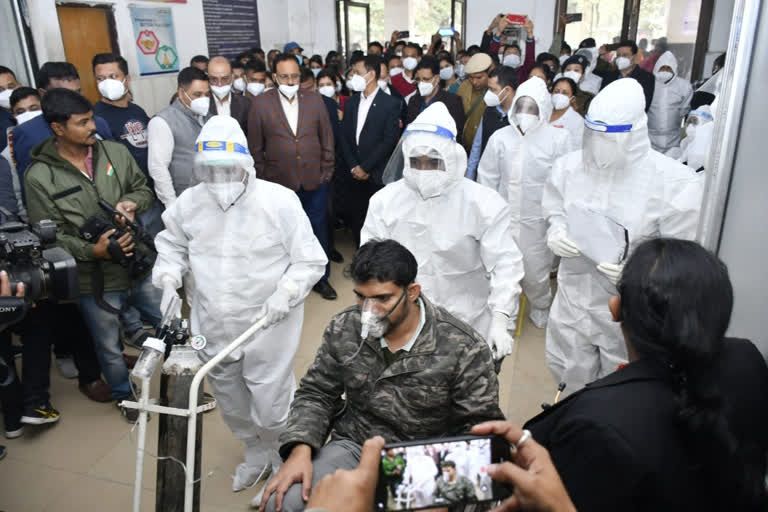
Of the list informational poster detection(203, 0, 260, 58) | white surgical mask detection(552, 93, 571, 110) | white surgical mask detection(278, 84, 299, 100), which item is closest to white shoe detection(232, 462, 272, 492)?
white surgical mask detection(278, 84, 299, 100)

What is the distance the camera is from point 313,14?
359 inches

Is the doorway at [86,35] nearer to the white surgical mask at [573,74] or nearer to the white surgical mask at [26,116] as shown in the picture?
the white surgical mask at [26,116]

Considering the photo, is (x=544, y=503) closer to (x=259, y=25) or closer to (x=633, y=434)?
(x=633, y=434)

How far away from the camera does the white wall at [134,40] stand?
Answer: 15.6 feet

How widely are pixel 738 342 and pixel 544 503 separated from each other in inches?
24.1

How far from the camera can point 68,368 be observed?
329 centimetres

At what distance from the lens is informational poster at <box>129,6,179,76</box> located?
5.80 metres

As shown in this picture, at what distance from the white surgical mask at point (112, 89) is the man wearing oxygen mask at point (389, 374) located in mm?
2704

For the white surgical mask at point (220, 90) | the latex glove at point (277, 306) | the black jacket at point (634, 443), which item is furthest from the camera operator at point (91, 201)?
the black jacket at point (634, 443)

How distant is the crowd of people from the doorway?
161cm

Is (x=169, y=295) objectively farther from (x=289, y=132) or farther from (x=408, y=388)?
(x=289, y=132)

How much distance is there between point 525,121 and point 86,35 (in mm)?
4367

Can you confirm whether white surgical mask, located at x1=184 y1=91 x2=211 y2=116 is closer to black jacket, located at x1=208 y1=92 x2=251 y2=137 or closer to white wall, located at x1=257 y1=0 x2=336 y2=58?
black jacket, located at x1=208 y1=92 x2=251 y2=137

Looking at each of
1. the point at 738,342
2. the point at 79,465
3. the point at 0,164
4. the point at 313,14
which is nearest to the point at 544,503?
the point at 738,342
